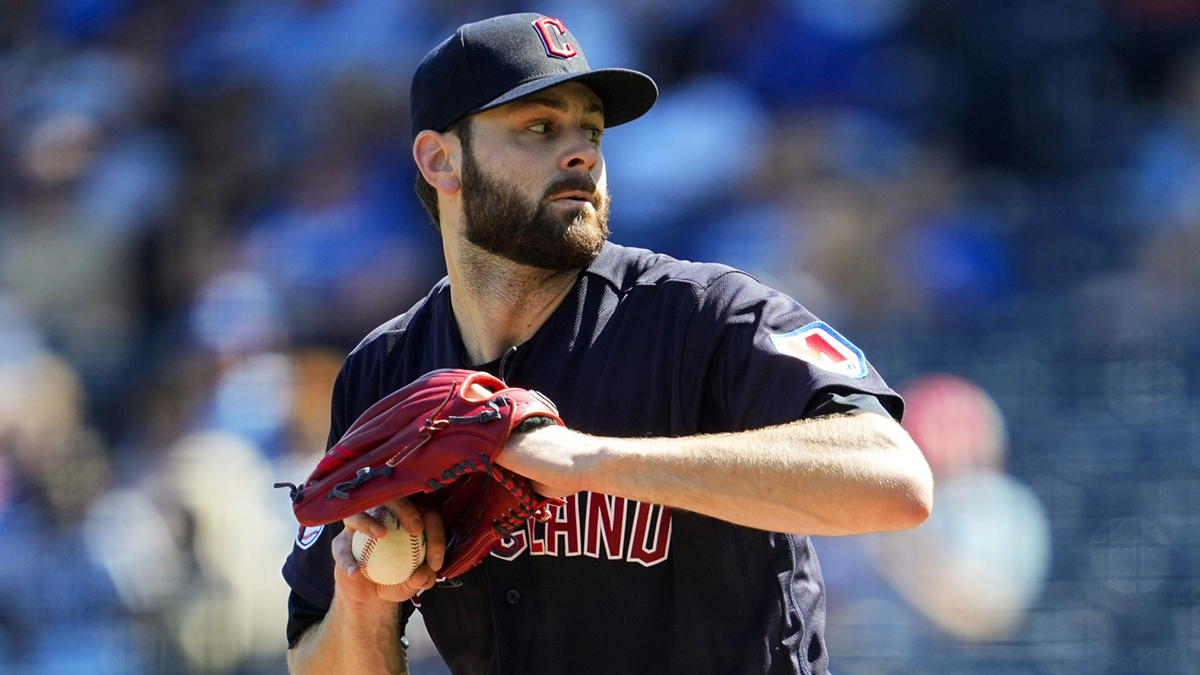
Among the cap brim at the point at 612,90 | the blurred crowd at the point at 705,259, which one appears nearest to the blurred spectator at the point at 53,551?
the blurred crowd at the point at 705,259

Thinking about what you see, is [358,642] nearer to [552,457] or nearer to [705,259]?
[552,457]

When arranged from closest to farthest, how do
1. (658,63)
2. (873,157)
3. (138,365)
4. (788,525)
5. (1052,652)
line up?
(788,525) < (1052,652) < (138,365) < (873,157) < (658,63)

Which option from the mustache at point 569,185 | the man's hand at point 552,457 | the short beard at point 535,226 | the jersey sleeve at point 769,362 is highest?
the mustache at point 569,185

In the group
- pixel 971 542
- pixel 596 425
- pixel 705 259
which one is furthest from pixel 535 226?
pixel 705 259

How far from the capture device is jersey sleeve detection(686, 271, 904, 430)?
2.12 metres

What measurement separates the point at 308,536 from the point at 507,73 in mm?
936

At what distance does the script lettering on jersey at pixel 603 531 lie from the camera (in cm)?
233

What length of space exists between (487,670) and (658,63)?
4.82 m

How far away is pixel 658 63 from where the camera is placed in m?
6.82

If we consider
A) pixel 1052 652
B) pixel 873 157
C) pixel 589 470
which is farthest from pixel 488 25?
pixel 873 157

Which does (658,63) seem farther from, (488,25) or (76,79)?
(488,25)

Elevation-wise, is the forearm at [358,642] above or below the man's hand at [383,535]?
below

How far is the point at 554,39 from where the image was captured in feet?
8.34

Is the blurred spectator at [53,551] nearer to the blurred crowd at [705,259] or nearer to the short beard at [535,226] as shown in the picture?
the blurred crowd at [705,259]
